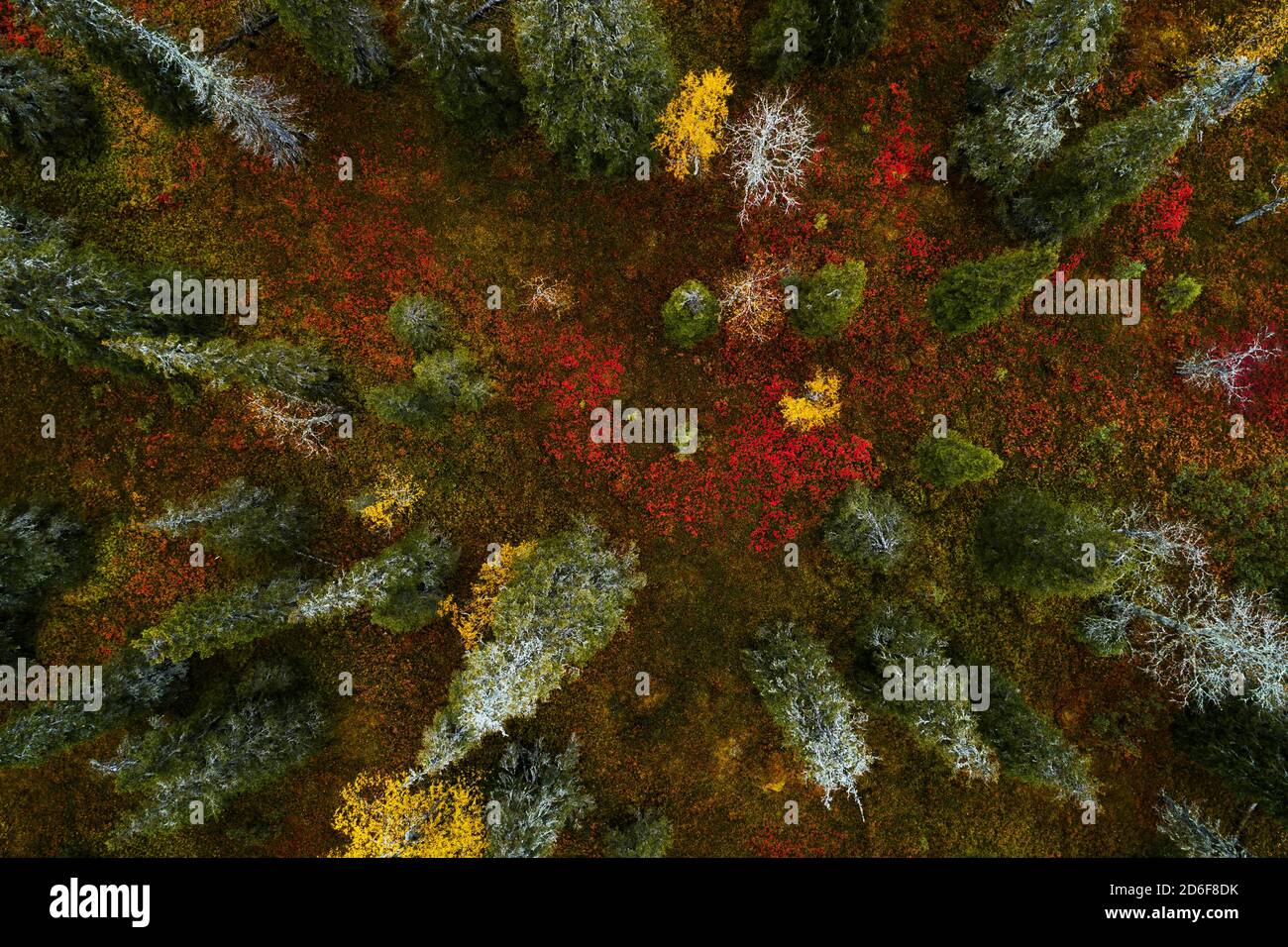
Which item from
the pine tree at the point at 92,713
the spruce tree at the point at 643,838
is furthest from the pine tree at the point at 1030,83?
the pine tree at the point at 92,713

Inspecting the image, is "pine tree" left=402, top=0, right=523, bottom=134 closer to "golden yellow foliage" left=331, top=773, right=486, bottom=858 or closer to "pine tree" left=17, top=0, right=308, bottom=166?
"pine tree" left=17, top=0, right=308, bottom=166

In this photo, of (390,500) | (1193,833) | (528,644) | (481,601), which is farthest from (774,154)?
(1193,833)

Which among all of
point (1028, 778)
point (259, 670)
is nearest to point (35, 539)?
point (259, 670)

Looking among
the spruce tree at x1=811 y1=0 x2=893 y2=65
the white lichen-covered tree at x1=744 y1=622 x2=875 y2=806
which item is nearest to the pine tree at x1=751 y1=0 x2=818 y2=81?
the spruce tree at x1=811 y1=0 x2=893 y2=65

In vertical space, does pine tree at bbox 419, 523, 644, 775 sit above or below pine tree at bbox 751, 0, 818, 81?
below

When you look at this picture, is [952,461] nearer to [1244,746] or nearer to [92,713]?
[1244,746]

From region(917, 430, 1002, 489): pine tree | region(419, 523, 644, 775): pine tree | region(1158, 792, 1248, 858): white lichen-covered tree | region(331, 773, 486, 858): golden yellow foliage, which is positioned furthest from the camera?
region(1158, 792, 1248, 858): white lichen-covered tree

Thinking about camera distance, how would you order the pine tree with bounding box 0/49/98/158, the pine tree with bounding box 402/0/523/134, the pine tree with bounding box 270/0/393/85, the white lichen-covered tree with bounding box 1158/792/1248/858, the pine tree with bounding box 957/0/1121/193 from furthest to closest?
1. the white lichen-covered tree with bounding box 1158/792/1248/858
2. the pine tree with bounding box 0/49/98/158
3. the pine tree with bounding box 270/0/393/85
4. the pine tree with bounding box 402/0/523/134
5. the pine tree with bounding box 957/0/1121/193
